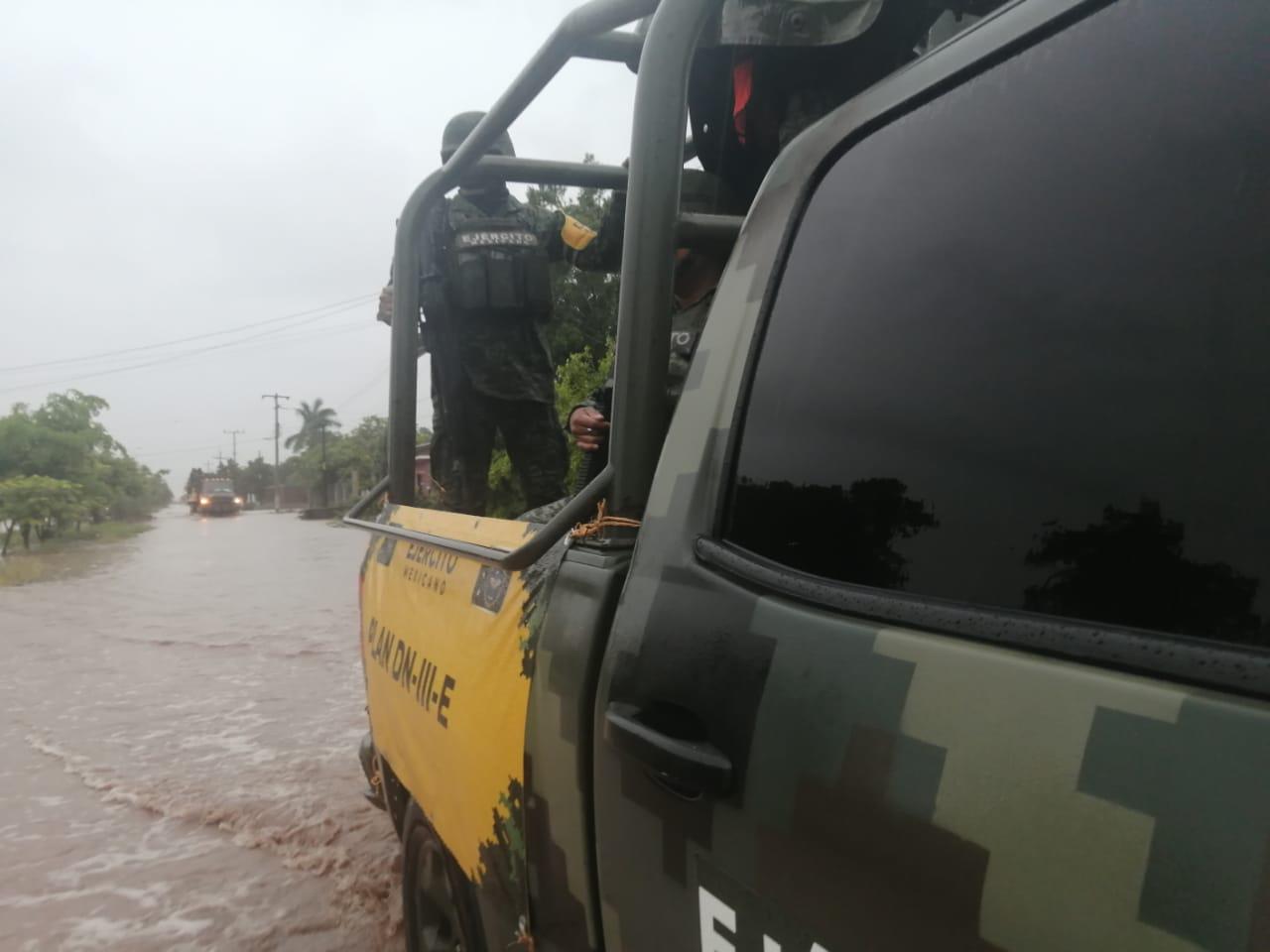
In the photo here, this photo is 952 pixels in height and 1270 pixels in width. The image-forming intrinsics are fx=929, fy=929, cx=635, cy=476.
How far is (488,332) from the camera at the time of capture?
4008 millimetres

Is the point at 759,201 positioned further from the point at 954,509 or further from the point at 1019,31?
the point at 954,509

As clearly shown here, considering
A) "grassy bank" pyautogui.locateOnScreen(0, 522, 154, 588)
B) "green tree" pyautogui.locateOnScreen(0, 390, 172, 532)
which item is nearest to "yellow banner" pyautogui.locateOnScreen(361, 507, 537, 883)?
"grassy bank" pyautogui.locateOnScreen(0, 522, 154, 588)

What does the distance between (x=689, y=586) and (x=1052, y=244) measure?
0.54m

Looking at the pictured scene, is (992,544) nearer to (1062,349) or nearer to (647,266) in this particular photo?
(1062,349)

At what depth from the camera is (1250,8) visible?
2.40 feet

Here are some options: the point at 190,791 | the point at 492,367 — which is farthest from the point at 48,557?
the point at 492,367

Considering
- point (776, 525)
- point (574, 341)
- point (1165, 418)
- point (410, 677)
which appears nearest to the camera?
point (1165, 418)

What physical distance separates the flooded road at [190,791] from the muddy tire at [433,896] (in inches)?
35.9

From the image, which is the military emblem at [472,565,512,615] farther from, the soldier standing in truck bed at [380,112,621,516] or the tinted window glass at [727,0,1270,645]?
the soldier standing in truck bed at [380,112,621,516]

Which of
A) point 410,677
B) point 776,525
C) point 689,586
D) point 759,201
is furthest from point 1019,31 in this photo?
point 410,677

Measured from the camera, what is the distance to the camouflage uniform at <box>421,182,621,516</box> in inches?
152

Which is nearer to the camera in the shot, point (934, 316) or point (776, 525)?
point (934, 316)

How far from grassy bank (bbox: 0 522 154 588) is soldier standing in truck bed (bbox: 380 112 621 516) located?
598 inches

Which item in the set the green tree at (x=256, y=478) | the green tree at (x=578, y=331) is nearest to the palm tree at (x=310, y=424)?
the green tree at (x=256, y=478)
